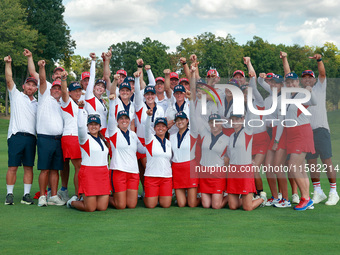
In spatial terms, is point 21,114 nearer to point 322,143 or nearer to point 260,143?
point 260,143

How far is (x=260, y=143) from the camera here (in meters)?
8.02

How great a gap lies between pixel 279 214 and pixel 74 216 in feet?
10.3

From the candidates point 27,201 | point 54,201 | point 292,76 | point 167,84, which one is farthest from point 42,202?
point 292,76

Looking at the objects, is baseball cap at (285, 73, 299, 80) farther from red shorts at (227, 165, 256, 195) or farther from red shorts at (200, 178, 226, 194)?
red shorts at (200, 178, 226, 194)

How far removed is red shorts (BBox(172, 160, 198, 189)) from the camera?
25.2 feet

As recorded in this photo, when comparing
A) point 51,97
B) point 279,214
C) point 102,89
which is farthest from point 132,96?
point 279,214

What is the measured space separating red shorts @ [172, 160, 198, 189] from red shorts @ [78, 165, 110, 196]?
3.86 ft

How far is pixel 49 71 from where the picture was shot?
176ft

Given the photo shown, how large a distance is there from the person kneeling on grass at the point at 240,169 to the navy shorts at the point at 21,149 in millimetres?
3449


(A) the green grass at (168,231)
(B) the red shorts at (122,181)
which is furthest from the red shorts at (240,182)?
(B) the red shorts at (122,181)

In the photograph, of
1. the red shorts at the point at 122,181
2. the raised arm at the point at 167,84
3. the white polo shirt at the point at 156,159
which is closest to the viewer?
the red shorts at the point at 122,181

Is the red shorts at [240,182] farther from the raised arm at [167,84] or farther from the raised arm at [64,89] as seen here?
the raised arm at [64,89]

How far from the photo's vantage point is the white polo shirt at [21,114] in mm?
7848

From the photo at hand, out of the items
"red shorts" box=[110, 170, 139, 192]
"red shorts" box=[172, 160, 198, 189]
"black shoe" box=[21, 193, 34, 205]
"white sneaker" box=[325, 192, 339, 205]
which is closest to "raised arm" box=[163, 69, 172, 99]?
"red shorts" box=[172, 160, 198, 189]
